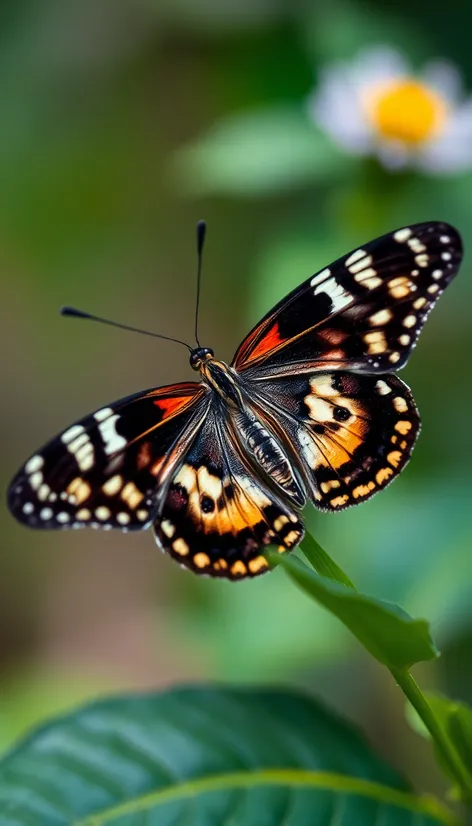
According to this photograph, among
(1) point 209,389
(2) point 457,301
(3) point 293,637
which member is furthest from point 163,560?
(1) point 209,389

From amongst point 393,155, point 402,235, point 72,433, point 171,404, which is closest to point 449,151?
point 393,155

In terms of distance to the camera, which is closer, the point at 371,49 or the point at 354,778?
the point at 354,778

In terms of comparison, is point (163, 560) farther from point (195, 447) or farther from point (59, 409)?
point (195, 447)

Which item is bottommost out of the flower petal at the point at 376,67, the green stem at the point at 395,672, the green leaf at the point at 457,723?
the green leaf at the point at 457,723

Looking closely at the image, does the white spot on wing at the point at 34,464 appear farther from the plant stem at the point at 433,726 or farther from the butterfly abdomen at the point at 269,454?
the plant stem at the point at 433,726

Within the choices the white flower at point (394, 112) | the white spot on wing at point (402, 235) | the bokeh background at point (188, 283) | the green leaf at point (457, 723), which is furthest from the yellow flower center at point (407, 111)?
the green leaf at point (457, 723)

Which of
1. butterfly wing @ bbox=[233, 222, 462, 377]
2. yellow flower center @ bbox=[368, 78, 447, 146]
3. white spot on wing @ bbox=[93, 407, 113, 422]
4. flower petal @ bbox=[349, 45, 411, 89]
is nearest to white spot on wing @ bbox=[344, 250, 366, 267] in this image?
butterfly wing @ bbox=[233, 222, 462, 377]
